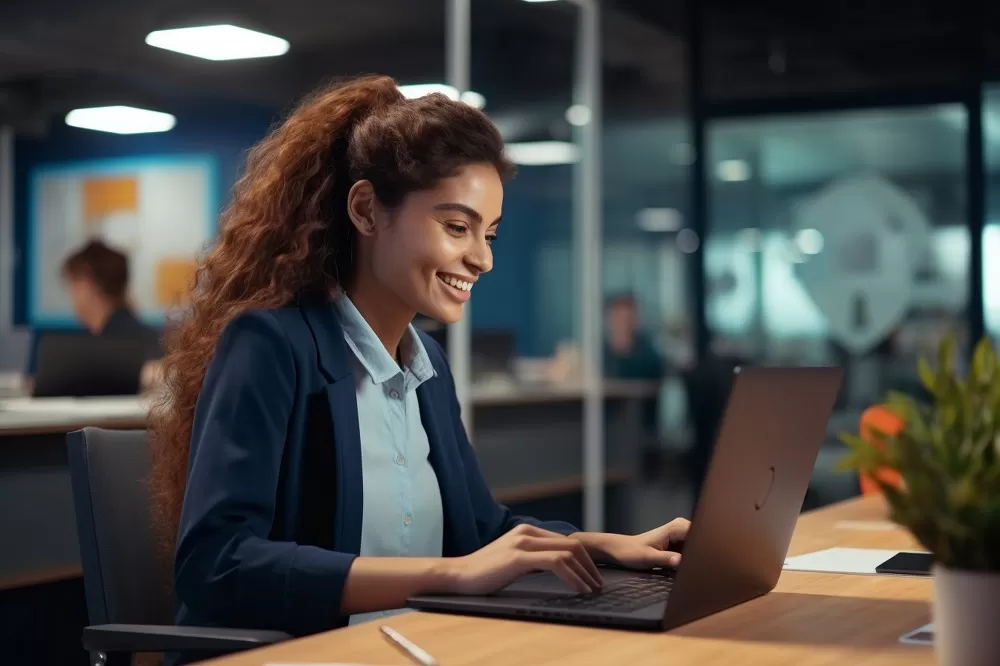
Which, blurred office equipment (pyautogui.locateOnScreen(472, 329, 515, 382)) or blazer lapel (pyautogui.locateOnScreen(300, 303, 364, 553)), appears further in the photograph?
blurred office equipment (pyautogui.locateOnScreen(472, 329, 515, 382))

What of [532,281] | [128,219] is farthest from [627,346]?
[128,219]

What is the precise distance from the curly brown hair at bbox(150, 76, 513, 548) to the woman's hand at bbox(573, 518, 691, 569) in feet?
1.66

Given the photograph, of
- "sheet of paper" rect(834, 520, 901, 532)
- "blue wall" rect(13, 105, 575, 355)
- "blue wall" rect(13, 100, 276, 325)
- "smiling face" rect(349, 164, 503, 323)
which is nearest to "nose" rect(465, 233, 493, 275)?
"smiling face" rect(349, 164, 503, 323)

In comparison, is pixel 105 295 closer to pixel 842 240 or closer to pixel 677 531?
pixel 842 240

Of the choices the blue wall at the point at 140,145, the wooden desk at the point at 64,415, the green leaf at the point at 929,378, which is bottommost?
the wooden desk at the point at 64,415

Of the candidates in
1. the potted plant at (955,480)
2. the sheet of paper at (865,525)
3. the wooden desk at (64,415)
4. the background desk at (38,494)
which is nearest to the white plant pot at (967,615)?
the potted plant at (955,480)

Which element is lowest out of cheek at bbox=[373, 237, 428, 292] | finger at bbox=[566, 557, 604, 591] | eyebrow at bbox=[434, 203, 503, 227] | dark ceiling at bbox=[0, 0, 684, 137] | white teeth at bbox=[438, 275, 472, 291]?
finger at bbox=[566, 557, 604, 591]

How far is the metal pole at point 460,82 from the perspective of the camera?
18.3 feet

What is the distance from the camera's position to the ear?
177cm

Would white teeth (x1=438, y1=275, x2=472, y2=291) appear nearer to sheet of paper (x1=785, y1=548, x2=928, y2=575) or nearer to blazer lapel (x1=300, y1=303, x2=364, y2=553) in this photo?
blazer lapel (x1=300, y1=303, x2=364, y2=553)

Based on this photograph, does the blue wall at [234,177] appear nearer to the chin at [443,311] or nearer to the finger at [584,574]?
the chin at [443,311]

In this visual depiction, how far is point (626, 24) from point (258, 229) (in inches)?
209

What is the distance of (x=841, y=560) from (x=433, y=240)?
74 centimetres

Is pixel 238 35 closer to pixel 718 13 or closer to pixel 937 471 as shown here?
pixel 718 13
